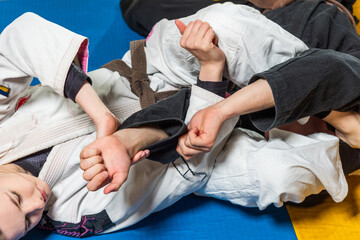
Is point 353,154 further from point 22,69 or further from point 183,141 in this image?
point 22,69

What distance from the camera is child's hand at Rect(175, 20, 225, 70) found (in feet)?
2.45

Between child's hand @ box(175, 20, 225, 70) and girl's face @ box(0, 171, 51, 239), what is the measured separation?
1.39 ft

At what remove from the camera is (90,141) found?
764mm

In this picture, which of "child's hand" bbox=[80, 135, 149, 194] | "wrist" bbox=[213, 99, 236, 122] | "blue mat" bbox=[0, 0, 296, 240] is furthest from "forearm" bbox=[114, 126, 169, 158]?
"blue mat" bbox=[0, 0, 296, 240]

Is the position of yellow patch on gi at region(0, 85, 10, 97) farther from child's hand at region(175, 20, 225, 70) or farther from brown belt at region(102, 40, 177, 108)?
child's hand at region(175, 20, 225, 70)

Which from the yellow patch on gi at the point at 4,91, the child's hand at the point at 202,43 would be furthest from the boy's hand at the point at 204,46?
the yellow patch on gi at the point at 4,91

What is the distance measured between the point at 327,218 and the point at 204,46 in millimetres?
545

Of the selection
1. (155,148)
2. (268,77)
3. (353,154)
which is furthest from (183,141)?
(353,154)

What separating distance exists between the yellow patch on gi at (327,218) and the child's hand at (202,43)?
1.44 feet

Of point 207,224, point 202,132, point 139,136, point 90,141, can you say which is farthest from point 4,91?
point 207,224

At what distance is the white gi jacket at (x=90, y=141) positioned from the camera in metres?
0.71

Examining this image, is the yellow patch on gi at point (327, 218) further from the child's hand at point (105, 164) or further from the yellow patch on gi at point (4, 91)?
the yellow patch on gi at point (4, 91)

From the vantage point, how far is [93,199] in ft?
2.50

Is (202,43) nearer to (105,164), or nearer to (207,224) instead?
(105,164)
